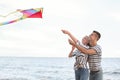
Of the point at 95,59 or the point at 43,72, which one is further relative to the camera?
the point at 43,72

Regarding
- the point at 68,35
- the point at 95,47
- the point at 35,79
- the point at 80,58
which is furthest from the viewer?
the point at 35,79

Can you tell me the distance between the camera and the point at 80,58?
8.80 m

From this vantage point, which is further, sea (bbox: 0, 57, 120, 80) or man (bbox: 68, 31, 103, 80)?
sea (bbox: 0, 57, 120, 80)

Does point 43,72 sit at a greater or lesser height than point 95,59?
greater

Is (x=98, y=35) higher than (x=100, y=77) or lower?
higher

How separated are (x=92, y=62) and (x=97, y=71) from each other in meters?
0.19

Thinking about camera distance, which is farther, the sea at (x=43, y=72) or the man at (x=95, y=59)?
the sea at (x=43, y=72)

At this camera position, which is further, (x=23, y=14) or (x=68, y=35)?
(x=23, y=14)

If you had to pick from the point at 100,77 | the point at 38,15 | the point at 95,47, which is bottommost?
the point at 100,77

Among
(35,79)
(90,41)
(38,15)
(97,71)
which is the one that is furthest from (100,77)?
(35,79)

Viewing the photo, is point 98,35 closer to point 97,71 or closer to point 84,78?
point 97,71

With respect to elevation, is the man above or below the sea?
below

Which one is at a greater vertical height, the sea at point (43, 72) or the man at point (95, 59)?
the sea at point (43, 72)

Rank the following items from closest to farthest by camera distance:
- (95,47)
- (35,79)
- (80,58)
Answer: (95,47), (80,58), (35,79)
